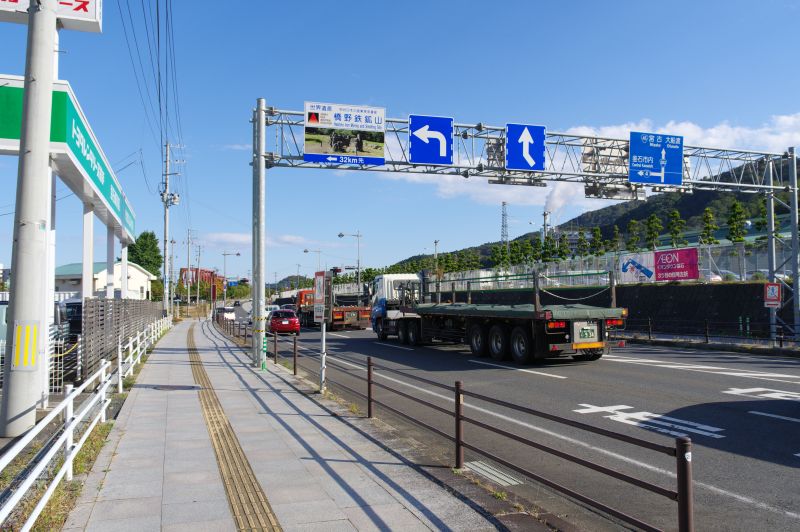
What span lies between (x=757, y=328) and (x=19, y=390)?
24820 mm

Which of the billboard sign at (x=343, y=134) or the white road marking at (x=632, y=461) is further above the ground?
the billboard sign at (x=343, y=134)

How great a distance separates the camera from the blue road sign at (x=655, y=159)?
22.0 meters

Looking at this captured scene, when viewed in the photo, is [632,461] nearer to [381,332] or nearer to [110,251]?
[110,251]

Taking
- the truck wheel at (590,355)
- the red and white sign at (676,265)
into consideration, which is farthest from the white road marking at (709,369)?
the red and white sign at (676,265)

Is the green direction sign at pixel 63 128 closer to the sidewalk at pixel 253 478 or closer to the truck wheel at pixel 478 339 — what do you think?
the sidewalk at pixel 253 478

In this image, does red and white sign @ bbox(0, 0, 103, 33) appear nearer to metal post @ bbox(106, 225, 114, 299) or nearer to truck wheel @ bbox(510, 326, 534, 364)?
truck wheel @ bbox(510, 326, 534, 364)

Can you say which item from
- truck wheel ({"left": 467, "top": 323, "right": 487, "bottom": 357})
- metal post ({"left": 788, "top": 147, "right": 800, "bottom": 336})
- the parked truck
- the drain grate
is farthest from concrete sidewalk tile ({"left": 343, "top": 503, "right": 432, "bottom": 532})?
metal post ({"left": 788, "top": 147, "right": 800, "bottom": 336})

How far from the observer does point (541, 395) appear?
38.2 feet

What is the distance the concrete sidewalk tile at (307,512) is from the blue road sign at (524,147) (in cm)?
1716

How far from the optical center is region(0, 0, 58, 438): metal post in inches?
314

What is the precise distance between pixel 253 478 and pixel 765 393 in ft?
31.6

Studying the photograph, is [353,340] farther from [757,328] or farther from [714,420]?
[714,420]

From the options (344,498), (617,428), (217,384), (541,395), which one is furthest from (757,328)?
(344,498)

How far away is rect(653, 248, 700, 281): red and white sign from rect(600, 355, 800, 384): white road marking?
11.7m
